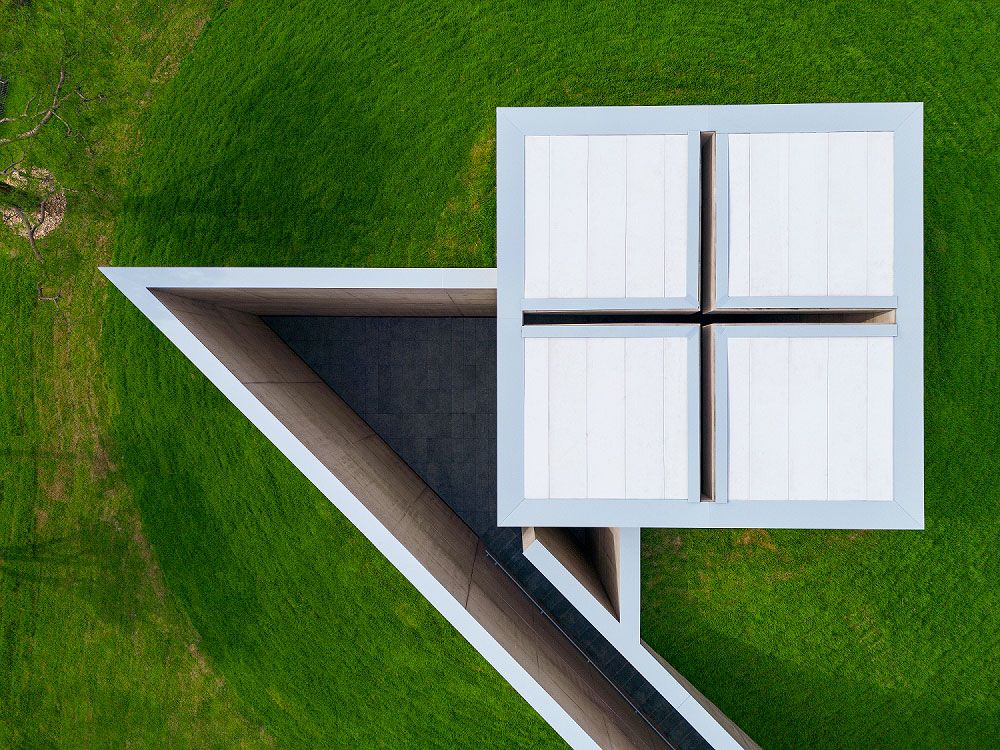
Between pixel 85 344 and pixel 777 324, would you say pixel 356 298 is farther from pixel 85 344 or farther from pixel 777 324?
pixel 85 344

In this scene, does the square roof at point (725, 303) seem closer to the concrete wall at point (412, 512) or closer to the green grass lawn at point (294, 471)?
the concrete wall at point (412, 512)

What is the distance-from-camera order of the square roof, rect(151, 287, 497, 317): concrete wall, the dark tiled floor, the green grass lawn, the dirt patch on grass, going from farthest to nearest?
the dirt patch on grass < the green grass lawn < the dark tiled floor < rect(151, 287, 497, 317): concrete wall < the square roof

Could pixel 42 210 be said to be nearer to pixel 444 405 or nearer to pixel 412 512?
pixel 444 405

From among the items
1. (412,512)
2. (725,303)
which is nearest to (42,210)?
(412,512)

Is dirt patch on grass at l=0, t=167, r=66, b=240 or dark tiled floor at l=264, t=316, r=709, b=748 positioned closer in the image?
dark tiled floor at l=264, t=316, r=709, b=748

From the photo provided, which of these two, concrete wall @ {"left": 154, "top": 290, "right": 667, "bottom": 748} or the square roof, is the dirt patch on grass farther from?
the square roof

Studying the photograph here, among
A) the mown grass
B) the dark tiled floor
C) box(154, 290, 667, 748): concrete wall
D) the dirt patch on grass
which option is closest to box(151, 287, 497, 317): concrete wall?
box(154, 290, 667, 748): concrete wall
